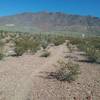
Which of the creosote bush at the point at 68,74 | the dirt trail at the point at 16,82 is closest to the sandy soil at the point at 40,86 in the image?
the dirt trail at the point at 16,82

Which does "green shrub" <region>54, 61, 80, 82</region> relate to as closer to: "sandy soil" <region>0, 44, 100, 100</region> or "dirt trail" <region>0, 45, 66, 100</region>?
"sandy soil" <region>0, 44, 100, 100</region>

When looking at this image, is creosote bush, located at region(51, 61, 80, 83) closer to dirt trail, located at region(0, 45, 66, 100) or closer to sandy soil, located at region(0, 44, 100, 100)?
sandy soil, located at region(0, 44, 100, 100)

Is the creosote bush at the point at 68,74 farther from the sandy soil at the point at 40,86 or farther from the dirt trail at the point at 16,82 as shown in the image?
the dirt trail at the point at 16,82

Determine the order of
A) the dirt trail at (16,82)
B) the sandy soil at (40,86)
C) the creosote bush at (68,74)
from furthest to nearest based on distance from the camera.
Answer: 1. the creosote bush at (68,74)
2. the sandy soil at (40,86)
3. the dirt trail at (16,82)

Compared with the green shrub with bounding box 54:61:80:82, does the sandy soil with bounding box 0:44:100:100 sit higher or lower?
lower

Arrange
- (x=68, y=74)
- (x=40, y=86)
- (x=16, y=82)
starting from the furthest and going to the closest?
(x=68, y=74) → (x=16, y=82) → (x=40, y=86)

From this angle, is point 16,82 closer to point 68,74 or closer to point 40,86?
point 40,86

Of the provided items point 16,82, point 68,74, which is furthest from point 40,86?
point 68,74

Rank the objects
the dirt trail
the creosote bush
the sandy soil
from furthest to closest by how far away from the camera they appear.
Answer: the creosote bush → the sandy soil → the dirt trail

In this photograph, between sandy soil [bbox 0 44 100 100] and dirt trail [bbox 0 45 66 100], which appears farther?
sandy soil [bbox 0 44 100 100]

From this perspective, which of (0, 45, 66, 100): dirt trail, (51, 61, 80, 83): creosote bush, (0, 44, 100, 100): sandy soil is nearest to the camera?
(0, 45, 66, 100): dirt trail

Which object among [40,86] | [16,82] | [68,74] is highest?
[68,74]

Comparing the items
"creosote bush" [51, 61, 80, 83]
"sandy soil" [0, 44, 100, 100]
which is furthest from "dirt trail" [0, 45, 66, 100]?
"creosote bush" [51, 61, 80, 83]

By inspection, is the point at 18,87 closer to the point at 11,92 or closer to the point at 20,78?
the point at 11,92
